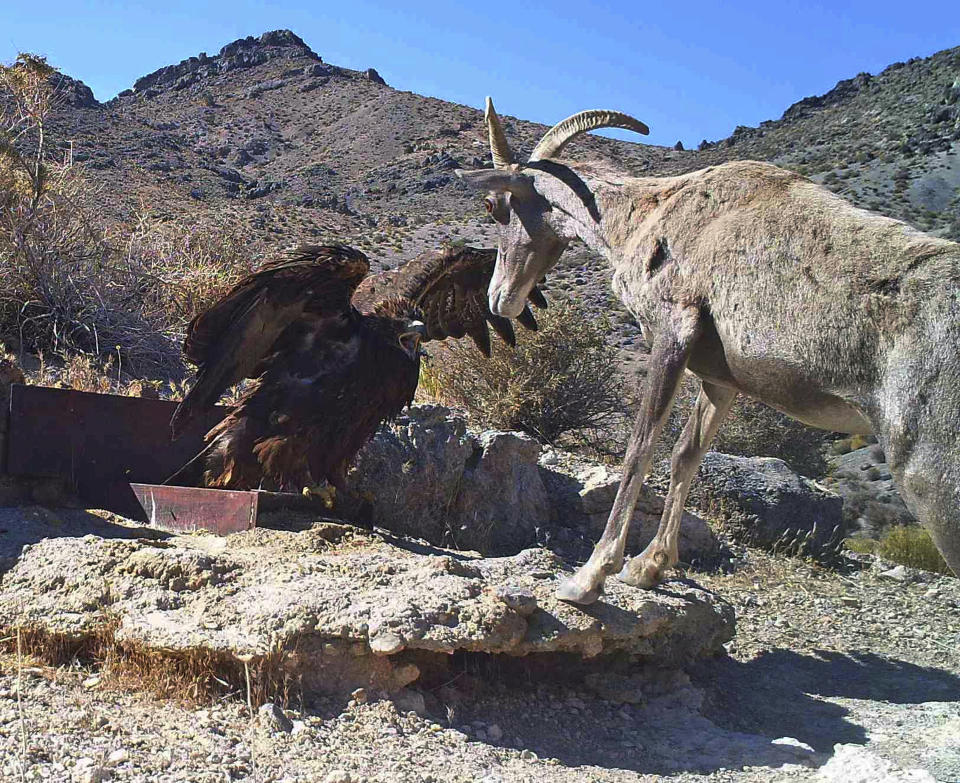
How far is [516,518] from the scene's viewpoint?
7.49 meters

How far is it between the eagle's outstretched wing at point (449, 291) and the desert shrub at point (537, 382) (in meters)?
2.42

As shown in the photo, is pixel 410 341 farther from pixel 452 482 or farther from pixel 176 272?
pixel 176 272

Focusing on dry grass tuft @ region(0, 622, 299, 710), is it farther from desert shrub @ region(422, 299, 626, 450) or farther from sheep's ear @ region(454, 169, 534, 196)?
desert shrub @ region(422, 299, 626, 450)

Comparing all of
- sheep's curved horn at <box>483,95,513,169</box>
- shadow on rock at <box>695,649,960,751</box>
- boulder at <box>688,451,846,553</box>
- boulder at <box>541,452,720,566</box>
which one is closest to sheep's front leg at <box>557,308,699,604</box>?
shadow on rock at <box>695,649,960,751</box>

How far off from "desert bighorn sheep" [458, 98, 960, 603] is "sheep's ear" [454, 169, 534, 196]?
1 centimetres

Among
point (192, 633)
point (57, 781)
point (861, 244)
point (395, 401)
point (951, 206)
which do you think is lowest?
point (57, 781)

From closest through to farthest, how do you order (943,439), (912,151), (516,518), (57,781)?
(57,781) < (943,439) < (516,518) < (912,151)

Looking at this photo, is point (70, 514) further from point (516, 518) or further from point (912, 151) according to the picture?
point (912, 151)

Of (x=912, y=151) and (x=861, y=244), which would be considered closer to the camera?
(x=861, y=244)

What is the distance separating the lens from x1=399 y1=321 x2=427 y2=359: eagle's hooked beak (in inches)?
257

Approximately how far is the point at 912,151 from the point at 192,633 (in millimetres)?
37078

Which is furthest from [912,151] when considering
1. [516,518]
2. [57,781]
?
[57,781]

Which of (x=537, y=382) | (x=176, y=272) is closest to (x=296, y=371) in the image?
(x=537, y=382)

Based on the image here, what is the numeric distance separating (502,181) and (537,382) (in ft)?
16.0
